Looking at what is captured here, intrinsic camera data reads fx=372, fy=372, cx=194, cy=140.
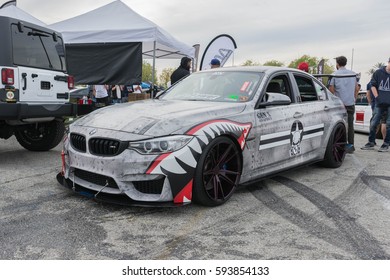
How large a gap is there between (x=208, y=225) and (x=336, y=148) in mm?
3231

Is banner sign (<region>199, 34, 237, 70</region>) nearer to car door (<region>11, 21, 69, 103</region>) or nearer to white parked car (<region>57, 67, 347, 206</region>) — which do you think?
car door (<region>11, 21, 69, 103</region>)

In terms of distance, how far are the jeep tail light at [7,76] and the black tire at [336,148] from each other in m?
4.47

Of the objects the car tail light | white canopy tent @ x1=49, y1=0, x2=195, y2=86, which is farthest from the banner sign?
the car tail light

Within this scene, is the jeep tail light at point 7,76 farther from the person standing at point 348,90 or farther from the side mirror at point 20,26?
the person standing at point 348,90

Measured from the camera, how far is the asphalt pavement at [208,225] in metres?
2.67

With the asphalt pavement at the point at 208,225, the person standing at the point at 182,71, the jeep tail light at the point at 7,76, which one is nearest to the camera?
the asphalt pavement at the point at 208,225

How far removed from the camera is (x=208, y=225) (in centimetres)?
318

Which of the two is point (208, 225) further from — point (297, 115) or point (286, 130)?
point (297, 115)

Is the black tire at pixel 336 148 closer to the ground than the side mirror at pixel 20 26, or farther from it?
closer to the ground

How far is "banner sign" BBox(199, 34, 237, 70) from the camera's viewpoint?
34.4ft

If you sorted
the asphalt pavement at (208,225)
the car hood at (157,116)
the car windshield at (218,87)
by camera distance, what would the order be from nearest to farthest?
the asphalt pavement at (208,225)
the car hood at (157,116)
the car windshield at (218,87)

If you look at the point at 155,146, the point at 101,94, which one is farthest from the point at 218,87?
the point at 101,94

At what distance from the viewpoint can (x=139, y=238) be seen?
9.46 feet

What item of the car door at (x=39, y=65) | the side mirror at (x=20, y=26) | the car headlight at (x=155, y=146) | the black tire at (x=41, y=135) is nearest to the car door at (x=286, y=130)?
the car headlight at (x=155, y=146)
